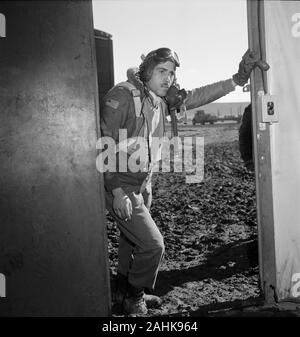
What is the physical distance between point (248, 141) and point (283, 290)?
168cm

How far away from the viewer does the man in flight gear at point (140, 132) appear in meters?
2.69

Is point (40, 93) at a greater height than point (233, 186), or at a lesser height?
greater

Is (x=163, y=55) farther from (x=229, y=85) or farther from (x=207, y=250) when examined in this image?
(x=207, y=250)

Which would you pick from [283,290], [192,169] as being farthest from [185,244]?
[192,169]

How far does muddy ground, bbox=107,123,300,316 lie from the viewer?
3.24 meters

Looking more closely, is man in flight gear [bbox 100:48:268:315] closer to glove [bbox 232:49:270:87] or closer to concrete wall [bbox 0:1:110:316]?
glove [bbox 232:49:270:87]

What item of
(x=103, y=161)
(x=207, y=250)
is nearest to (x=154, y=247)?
(x=103, y=161)

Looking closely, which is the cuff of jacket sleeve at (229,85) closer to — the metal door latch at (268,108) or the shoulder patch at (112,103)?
the metal door latch at (268,108)

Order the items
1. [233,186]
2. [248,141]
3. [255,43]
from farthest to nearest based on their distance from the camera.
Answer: [233,186] < [248,141] < [255,43]

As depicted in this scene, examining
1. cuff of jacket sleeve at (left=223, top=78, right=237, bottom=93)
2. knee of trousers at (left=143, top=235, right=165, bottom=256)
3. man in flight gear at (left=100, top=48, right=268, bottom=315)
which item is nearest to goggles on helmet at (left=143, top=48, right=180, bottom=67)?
man in flight gear at (left=100, top=48, right=268, bottom=315)

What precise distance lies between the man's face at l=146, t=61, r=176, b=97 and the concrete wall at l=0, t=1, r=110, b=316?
661 millimetres

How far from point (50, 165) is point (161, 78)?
1165 mm

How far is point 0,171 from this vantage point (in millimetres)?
2365

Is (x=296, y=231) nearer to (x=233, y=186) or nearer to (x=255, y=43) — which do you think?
(x=255, y=43)
